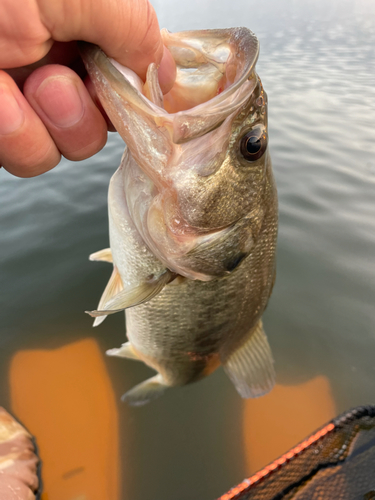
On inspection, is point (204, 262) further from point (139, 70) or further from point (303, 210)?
point (303, 210)

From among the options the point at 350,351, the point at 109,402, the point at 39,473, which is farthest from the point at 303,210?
the point at 39,473

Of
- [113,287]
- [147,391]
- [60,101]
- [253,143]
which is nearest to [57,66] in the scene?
[60,101]

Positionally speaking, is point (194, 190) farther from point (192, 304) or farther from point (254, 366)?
point (254, 366)

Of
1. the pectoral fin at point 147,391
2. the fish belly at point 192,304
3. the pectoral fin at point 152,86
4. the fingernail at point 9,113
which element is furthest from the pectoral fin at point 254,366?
the fingernail at point 9,113

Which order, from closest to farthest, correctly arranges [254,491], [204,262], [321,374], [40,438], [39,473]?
[204,262] < [254,491] < [39,473] < [40,438] < [321,374]

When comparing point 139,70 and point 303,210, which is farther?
point 303,210

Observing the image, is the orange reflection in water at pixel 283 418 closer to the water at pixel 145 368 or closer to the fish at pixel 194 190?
the water at pixel 145 368
